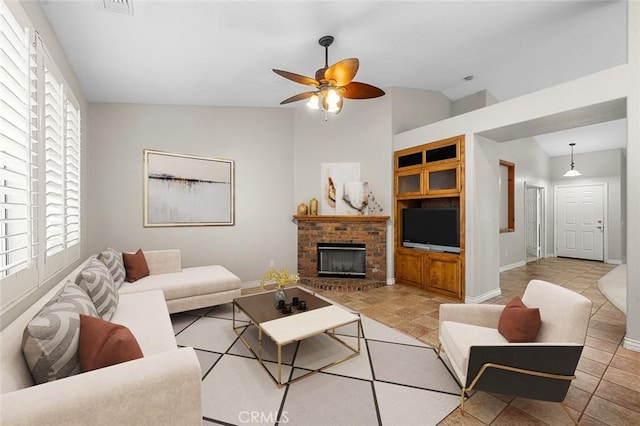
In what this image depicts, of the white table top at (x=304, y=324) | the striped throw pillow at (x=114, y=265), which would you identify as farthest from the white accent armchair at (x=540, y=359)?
the striped throw pillow at (x=114, y=265)

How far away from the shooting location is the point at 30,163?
1712 mm

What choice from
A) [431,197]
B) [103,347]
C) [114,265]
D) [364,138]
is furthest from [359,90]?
[114,265]

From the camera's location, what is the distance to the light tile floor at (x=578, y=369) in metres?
1.74

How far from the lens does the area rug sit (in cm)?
176

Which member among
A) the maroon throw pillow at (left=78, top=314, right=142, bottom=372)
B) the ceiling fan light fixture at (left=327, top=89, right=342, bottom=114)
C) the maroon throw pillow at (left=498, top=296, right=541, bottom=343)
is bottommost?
the maroon throw pillow at (left=498, top=296, right=541, bottom=343)

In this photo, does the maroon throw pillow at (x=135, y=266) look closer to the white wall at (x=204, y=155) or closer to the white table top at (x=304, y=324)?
the white wall at (x=204, y=155)

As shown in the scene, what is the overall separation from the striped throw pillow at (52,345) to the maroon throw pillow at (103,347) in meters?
0.04

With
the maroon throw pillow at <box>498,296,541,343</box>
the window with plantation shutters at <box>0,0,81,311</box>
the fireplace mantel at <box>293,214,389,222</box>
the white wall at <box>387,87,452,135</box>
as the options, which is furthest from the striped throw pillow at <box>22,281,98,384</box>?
the white wall at <box>387,87,452,135</box>

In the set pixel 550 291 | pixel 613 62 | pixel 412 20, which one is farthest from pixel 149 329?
pixel 613 62

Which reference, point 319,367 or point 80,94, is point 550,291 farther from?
point 80,94

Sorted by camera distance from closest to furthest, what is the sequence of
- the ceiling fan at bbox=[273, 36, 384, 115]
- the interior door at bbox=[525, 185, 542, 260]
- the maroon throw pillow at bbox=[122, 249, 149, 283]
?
the ceiling fan at bbox=[273, 36, 384, 115] < the maroon throw pillow at bbox=[122, 249, 149, 283] < the interior door at bbox=[525, 185, 542, 260]

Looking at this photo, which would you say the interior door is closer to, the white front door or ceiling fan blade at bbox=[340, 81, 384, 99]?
the white front door

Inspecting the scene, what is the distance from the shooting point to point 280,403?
1.87 meters

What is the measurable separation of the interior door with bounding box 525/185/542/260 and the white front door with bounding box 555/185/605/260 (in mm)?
552
